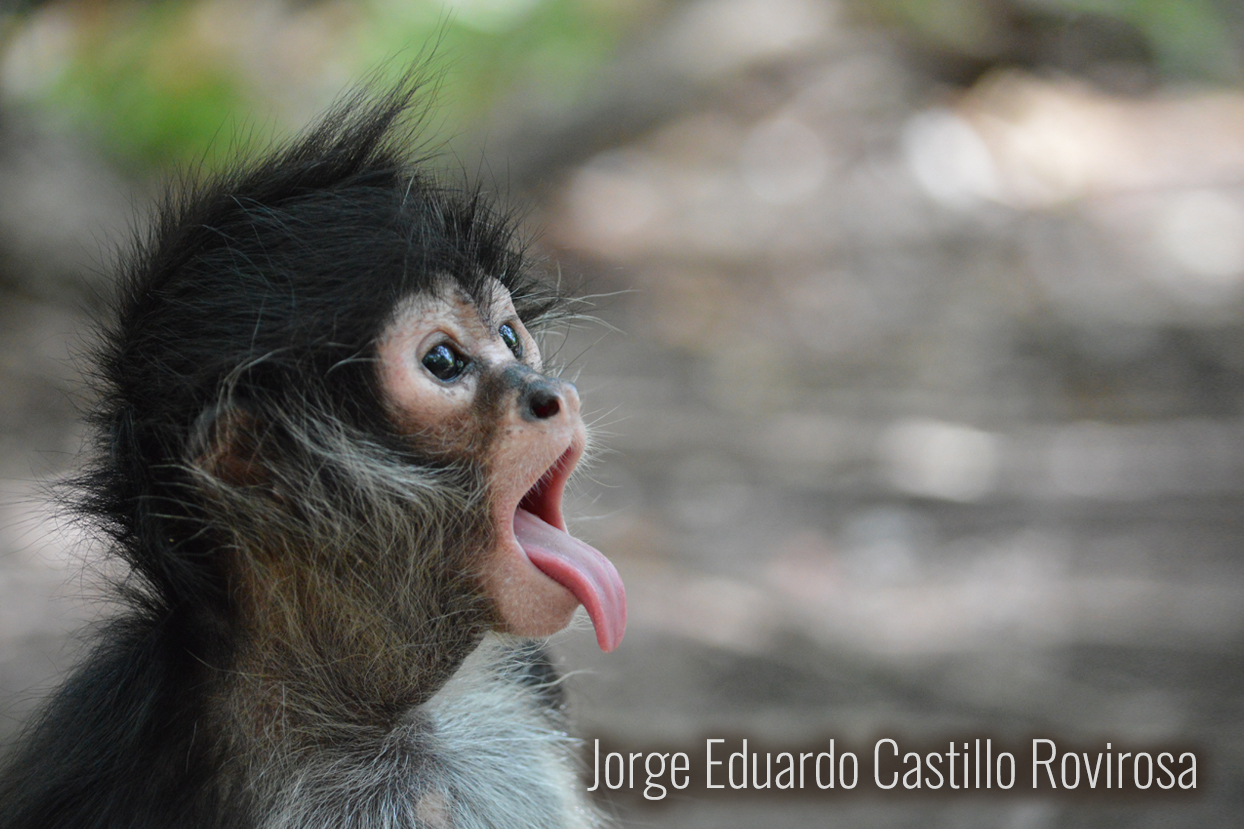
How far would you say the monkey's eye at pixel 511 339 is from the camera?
3234 mm

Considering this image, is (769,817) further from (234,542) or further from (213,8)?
(213,8)

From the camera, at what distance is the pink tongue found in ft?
9.47

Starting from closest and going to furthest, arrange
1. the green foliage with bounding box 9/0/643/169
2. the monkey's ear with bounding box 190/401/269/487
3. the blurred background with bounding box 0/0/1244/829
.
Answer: the monkey's ear with bounding box 190/401/269/487 → the blurred background with bounding box 0/0/1244/829 → the green foliage with bounding box 9/0/643/169

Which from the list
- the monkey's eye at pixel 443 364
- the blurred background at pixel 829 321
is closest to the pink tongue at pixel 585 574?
the monkey's eye at pixel 443 364

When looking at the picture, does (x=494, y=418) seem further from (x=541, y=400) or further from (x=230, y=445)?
(x=230, y=445)

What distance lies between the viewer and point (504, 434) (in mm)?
2916

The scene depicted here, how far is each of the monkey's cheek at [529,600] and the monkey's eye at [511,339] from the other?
0.62m

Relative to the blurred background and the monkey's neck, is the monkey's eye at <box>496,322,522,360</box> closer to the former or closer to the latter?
the monkey's neck

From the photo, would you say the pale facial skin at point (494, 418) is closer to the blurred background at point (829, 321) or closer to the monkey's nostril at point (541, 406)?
the monkey's nostril at point (541, 406)

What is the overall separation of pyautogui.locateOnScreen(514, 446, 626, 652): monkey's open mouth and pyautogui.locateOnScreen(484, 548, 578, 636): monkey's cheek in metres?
0.03

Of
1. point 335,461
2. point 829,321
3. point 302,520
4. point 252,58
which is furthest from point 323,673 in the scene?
point 252,58

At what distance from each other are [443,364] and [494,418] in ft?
0.65

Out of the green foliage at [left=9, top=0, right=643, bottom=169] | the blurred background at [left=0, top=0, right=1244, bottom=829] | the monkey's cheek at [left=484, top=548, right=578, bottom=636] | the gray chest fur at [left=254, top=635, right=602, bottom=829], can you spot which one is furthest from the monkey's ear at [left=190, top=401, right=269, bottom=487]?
the green foliage at [left=9, top=0, right=643, bottom=169]

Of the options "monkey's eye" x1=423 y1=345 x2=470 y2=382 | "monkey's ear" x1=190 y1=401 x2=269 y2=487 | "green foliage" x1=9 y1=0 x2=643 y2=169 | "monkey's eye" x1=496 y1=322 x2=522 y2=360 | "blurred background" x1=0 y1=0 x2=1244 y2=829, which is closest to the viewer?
→ "monkey's ear" x1=190 y1=401 x2=269 y2=487
